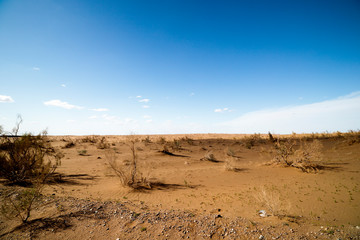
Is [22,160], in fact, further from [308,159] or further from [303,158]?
[308,159]

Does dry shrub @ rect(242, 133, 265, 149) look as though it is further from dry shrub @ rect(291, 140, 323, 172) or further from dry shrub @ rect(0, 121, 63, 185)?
dry shrub @ rect(0, 121, 63, 185)

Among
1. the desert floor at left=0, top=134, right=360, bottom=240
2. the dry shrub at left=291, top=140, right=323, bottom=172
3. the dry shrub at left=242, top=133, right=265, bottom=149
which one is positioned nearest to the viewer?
the desert floor at left=0, top=134, right=360, bottom=240

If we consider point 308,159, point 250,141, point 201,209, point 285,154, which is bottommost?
point 201,209

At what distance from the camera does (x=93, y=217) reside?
5.06 m

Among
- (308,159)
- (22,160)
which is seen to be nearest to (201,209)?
(22,160)

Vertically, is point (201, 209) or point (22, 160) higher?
point (22, 160)

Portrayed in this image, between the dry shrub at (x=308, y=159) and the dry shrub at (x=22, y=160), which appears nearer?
the dry shrub at (x=22, y=160)

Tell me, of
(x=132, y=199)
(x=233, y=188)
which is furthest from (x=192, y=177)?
(x=132, y=199)

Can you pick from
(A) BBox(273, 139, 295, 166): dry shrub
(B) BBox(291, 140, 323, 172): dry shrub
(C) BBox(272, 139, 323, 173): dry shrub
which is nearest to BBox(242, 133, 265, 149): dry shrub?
(A) BBox(273, 139, 295, 166): dry shrub

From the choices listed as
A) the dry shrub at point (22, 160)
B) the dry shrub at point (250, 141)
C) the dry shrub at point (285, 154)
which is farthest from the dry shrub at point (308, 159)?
the dry shrub at point (22, 160)

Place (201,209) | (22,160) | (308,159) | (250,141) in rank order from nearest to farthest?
(201,209) → (22,160) → (308,159) → (250,141)

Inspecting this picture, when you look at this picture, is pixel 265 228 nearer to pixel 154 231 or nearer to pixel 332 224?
pixel 332 224

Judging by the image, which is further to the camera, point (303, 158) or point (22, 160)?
point (303, 158)

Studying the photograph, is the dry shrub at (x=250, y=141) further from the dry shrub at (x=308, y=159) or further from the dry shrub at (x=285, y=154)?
the dry shrub at (x=308, y=159)
